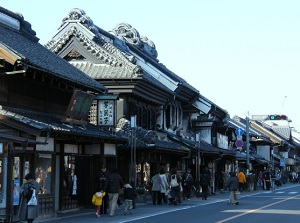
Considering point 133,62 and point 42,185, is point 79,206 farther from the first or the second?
point 133,62

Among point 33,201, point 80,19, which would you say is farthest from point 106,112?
point 33,201

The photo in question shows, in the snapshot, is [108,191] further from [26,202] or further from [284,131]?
[284,131]

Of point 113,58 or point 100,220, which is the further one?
point 113,58

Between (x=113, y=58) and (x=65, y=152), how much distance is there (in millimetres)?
9989

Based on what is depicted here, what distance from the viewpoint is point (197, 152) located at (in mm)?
36688

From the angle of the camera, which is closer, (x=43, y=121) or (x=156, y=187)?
(x=43, y=121)

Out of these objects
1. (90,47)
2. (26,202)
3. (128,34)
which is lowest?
(26,202)

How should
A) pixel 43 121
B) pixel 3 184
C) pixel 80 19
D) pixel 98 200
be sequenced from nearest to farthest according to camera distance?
pixel 3 184
pixel 43 121
pixel 98 200
pixel 80 19

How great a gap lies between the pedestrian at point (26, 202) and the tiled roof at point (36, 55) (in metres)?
3.97

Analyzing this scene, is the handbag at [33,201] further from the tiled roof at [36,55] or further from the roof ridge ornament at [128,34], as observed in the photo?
the roof ridge ornament at [128,34]

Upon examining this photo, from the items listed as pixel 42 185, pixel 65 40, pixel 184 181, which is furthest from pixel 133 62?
pixel 42 185

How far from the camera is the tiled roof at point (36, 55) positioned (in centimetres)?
2086

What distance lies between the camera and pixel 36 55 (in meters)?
23.1

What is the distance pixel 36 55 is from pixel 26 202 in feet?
24.5
